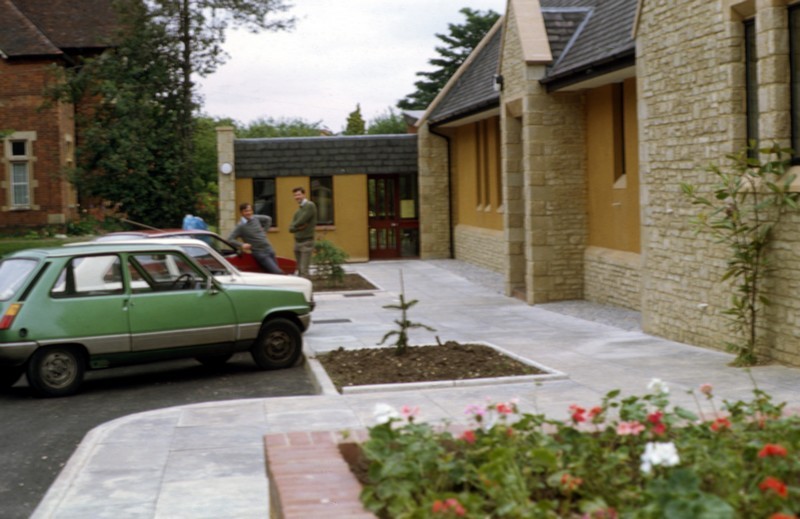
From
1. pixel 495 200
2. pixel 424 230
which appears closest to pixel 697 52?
pixel 495 200

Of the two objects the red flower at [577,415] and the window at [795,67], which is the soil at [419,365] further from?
the red flower at [577,415]

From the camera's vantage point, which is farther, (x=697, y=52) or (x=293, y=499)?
(x=697, y=52)

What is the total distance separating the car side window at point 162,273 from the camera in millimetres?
11906

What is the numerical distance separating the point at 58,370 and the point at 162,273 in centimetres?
156

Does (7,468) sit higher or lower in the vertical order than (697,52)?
lower

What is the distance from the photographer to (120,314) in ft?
37.9

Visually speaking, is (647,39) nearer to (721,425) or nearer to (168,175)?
(721,425)

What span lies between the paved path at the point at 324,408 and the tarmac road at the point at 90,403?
282 mm

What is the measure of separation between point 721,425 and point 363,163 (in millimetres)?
28684

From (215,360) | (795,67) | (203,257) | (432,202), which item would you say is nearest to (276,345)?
(215,360)

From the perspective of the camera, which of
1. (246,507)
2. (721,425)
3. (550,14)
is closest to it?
(721,425)

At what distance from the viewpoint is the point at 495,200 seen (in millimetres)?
27000

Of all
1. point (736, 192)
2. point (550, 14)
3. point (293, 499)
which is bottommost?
point (293, 499)

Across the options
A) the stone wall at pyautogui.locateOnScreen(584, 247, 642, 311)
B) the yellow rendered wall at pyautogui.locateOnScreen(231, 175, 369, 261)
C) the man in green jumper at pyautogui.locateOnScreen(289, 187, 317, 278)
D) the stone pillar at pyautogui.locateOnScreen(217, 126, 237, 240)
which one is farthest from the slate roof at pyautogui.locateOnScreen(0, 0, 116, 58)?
the stone wall at pyautogui.locateOnScreen(584, 247, 642, 311)
